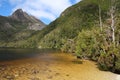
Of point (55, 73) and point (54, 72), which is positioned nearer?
point (55, 73)

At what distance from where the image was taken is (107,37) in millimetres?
45344

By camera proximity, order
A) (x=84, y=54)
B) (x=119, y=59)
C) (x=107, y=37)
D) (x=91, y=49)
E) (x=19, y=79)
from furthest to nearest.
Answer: (x=84, y=54) < (x=91, y=49) < (x=107, y=37) < (x=119, y=59) < (x=19, y=79)

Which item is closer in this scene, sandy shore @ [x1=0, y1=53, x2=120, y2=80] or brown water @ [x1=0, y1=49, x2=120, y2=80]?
sandy shore @ [x1=0, y1=53, x2=120, y2=80]

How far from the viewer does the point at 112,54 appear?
38.8 metres

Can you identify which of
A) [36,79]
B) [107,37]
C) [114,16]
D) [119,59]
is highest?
[114,16]

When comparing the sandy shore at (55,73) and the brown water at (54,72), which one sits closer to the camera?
the sandy shore at (55,73)

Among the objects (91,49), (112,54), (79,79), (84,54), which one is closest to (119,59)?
(112,54)

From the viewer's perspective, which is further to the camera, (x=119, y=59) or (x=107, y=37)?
(x=107, y=37)

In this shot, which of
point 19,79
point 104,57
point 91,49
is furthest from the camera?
point 91,49

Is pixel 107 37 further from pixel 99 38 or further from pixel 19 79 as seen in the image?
pixel 19 79

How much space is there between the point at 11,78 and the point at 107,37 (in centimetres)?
2322

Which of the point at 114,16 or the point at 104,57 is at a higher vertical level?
the point at 114,16

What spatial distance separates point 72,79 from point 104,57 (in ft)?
34.8

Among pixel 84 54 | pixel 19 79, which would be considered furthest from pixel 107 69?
pixel 84 54
